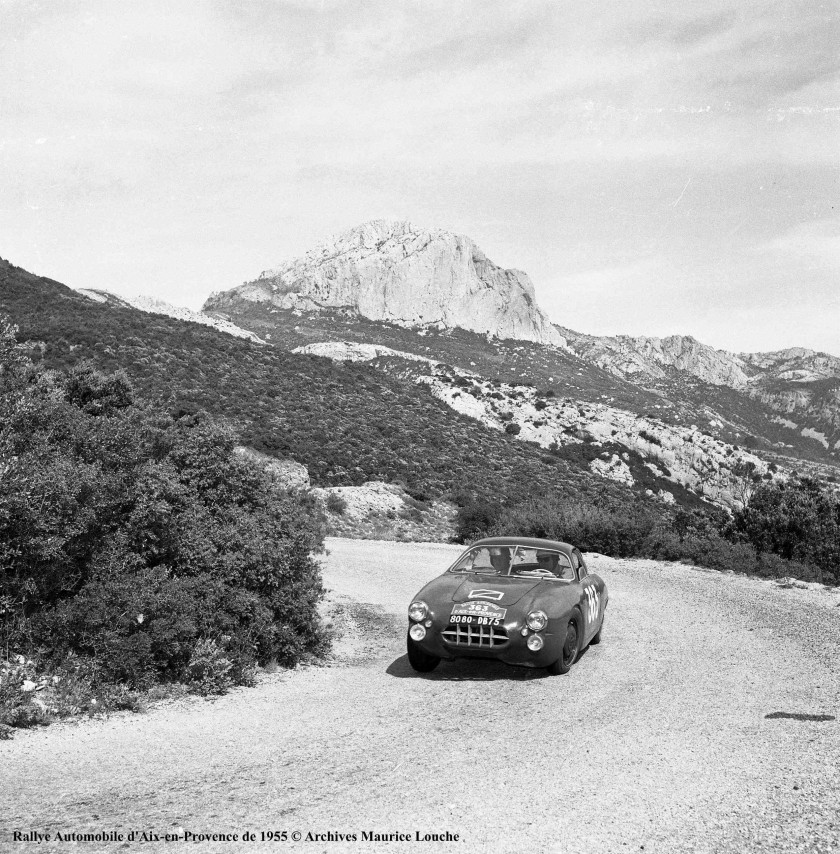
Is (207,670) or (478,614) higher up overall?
(478,614)

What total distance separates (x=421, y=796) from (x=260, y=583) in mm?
4496

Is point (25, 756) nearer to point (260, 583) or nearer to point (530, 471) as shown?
point (260, 583)

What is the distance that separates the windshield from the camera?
8.88 metres

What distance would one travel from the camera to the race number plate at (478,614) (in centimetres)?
749

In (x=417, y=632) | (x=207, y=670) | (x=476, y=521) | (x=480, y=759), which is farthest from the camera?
(x=476, y=521)

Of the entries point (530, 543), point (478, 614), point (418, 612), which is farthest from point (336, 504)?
point (478, 614)

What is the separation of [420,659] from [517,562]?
6.24 feet

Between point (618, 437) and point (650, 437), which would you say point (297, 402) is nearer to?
point (618, 437)

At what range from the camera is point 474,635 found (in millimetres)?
7512

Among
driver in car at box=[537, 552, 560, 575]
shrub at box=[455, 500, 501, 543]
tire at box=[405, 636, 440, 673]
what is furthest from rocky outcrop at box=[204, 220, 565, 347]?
tire at box=[405, 636, 440, 673]

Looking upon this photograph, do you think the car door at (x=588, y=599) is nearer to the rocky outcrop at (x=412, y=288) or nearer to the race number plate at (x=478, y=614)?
the race number plate at (x=478, y=614)

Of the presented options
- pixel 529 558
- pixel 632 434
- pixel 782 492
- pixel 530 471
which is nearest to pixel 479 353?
pixel 632 434

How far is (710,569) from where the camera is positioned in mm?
16297

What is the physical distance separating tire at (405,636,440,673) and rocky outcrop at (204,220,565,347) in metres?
128
